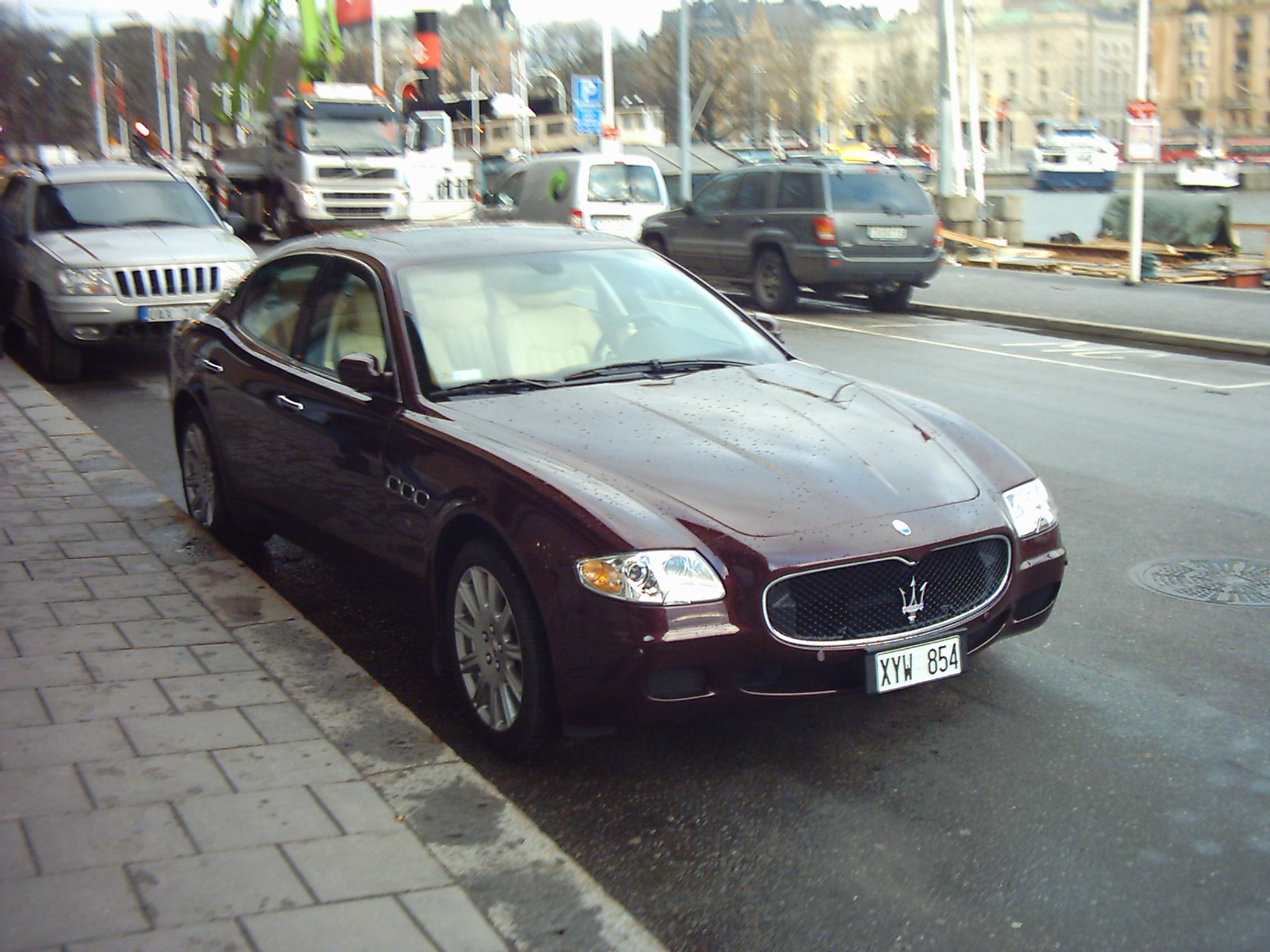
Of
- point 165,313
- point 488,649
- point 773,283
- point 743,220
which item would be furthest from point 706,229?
point 488,649

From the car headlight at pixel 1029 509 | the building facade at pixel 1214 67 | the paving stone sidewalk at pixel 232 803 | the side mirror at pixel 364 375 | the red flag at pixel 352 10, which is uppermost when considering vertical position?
the building facade at pixel 1214 67

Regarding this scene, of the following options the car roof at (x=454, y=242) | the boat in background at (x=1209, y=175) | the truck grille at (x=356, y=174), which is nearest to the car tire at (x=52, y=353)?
the car roof at (x=454, y=242)

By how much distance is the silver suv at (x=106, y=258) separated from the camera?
38.7 ft

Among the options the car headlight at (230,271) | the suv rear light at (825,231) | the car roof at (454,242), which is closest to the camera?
the car roof at (454,242)

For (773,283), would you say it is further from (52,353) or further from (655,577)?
(655,577)

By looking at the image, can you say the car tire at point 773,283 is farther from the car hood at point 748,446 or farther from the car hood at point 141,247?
the car hood at point 748,446

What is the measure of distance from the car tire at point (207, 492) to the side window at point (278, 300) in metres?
0.64

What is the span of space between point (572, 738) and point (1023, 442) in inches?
233

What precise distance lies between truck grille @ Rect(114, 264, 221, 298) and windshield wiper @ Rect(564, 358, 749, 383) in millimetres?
7716

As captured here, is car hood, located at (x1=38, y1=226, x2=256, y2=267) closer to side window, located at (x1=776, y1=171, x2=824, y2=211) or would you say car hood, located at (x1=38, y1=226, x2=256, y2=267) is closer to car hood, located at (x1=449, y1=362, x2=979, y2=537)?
side window, located at (x1=776, y1=171, x2=824, y2=211)

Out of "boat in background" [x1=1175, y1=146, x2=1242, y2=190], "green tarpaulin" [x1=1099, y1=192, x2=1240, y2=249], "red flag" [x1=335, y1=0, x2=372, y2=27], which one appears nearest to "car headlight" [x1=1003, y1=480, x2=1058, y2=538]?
"green tarpaulin" [x1=1099, y1=192, x2=1240, y2=249]

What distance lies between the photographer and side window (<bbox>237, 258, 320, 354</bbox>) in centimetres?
601

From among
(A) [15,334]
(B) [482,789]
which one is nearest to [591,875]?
(B) [482,789]

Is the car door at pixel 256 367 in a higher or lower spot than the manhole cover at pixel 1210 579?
higher
